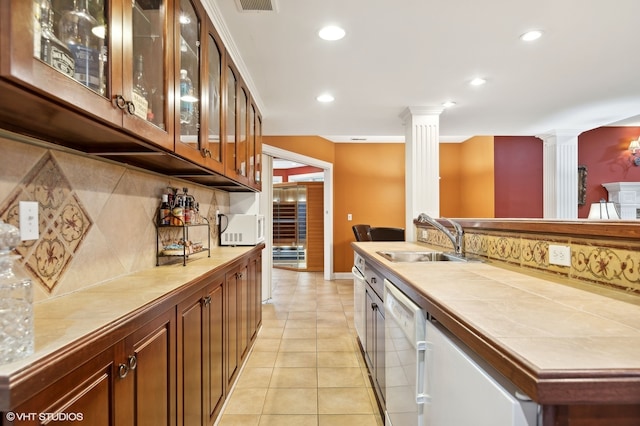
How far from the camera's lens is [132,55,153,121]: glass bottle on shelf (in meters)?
1.11

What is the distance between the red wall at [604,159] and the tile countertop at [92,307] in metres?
6.14

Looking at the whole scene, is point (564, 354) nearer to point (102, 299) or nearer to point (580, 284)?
point (580, 284)

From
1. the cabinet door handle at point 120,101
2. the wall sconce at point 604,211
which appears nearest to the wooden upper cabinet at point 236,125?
the cabinet door handle at point 120,101

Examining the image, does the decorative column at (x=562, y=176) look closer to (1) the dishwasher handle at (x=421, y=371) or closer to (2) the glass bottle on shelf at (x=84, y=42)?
(1) the dishwasher handle at (x=421, y=371)

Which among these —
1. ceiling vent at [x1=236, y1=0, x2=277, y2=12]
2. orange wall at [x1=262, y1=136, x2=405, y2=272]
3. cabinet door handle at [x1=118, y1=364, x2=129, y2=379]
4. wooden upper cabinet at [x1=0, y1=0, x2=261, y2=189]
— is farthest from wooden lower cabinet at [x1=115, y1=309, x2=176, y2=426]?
orange wall at [x1=262, y1=136, x2=405, y2=272]

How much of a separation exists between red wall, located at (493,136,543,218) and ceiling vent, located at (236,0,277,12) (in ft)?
16.1

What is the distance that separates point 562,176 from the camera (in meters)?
4.60

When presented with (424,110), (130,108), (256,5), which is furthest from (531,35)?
(130,108)

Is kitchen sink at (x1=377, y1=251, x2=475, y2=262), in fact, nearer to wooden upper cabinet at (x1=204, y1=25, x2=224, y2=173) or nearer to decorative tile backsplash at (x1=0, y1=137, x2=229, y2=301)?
wooden upper cabinet at (x1=204, y1=25, x2=224, y2=173)

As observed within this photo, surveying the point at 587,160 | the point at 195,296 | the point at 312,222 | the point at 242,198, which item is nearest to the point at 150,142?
the point at 195,296

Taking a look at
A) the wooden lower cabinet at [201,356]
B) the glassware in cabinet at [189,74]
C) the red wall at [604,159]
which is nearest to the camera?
the wooden lower cabinet at [201,356]

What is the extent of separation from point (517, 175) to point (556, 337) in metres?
5.67

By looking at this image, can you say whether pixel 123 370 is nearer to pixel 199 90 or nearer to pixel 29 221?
pixel 29 221

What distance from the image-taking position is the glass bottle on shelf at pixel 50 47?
752 millimetres
